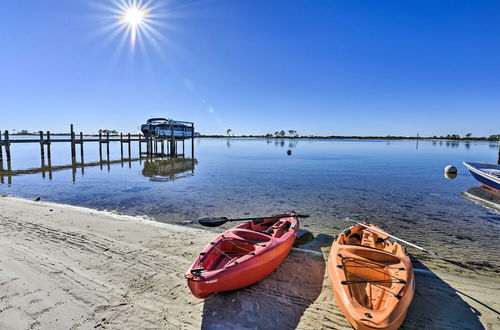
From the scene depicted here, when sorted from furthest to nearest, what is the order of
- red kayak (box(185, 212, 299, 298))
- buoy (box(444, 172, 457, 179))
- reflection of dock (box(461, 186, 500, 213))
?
1. buoy (box(444, 172, 457, 179))
2. reflection of dock (box(461, 186, 500, 213))
3. red kayak (box(185, 212, 299, 298))

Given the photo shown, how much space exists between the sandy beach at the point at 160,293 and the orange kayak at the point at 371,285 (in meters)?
0.50

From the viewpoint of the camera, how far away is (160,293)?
447 cm

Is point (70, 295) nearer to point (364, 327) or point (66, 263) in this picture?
point (66, 263)

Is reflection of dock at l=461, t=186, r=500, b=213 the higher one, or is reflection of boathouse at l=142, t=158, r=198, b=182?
reflection of boathouse at l=142, t=158, r=198, b=182

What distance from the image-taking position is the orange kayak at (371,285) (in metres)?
3.36

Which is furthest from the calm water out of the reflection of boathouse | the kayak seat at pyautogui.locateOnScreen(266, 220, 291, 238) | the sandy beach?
the sandy beach

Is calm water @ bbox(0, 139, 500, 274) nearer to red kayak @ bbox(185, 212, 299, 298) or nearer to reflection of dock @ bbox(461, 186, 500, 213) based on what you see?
reflection of dock @ bbox(461, 186, 500, 213)

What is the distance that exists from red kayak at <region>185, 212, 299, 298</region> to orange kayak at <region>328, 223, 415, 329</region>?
1.17 metres

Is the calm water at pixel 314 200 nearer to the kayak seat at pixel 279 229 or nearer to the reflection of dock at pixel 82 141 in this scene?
the kayak seat at pixel 279 229

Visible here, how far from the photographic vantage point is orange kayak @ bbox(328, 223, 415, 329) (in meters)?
3.36

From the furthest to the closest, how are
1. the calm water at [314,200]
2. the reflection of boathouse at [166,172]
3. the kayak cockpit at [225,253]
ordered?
1. the reflection of boathouse at [166,172]
2. the calm water at [314,200]
3. the kayak cockpit at [225,253]

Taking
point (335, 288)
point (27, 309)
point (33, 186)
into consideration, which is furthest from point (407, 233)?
point (33, 186)

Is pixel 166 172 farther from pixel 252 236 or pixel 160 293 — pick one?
pixel 160 293

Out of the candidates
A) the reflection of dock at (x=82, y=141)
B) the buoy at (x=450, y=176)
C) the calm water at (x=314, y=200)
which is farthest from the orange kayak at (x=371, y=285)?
the reflection of dock at (x=82, y=141)
